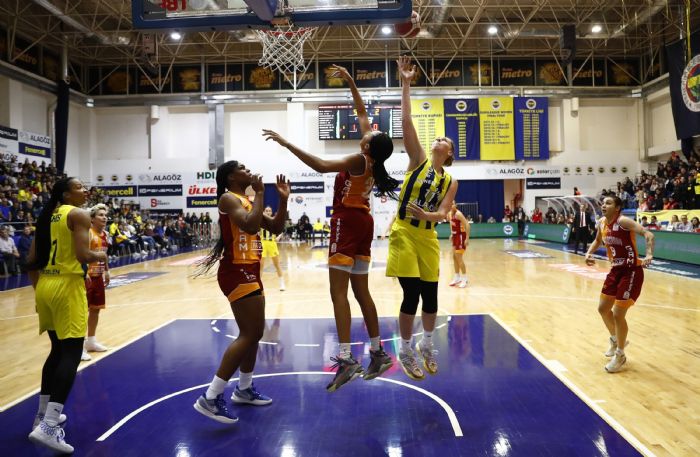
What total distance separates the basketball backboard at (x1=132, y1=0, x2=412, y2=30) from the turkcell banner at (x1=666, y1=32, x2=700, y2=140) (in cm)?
1837

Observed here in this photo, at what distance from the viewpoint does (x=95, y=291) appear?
5.74m

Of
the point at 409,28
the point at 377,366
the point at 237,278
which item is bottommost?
the point at 377,366

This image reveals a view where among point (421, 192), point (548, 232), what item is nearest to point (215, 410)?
point (421, 192)

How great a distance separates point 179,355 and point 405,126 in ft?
11.7

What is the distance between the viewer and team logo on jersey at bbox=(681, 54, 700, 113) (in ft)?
64.6

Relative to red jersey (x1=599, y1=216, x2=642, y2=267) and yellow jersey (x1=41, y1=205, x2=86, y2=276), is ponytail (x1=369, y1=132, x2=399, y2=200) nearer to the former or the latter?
yellow jersey (x1=41, y1=205, x2=86, y2=276)

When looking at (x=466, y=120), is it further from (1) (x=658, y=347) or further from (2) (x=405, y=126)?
(2) (x=405, y=126)

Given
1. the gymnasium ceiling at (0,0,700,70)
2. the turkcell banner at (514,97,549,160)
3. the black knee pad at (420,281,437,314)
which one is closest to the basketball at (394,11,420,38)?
the black knee pad at (420,281,437,314)

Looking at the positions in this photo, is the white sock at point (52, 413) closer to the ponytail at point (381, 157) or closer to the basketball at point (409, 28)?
the ponytail at point (381, 157)

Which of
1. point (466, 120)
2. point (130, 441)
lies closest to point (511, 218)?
point (466, 120)

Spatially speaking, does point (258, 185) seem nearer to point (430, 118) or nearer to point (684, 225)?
point (684, 225)

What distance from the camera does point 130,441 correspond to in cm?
345

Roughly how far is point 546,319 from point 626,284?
240 cm

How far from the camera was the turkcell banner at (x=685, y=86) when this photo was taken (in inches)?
778
